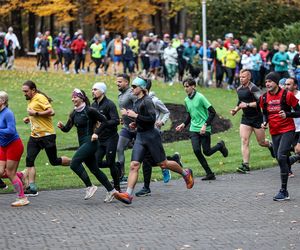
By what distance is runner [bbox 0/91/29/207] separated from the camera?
1357 centimetres

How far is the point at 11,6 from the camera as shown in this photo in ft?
169

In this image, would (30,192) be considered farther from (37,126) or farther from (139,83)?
(139,83)

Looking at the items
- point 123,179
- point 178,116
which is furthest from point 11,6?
point 123,179

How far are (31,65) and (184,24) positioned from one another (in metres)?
17.0

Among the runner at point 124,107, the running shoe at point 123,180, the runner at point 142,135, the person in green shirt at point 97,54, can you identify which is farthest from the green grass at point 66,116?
the runner at point 142,135

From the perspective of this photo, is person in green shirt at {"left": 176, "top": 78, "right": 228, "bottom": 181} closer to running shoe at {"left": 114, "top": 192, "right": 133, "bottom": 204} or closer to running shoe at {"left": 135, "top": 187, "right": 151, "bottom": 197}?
running shoe at {"left": 135, "top": 187, "right": 151, "bottom": 197}

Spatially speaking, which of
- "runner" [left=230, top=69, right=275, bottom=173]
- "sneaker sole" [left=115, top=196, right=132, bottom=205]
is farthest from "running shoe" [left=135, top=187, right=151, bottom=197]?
"runner" [left=230, top=69, right=275, bottom=173]

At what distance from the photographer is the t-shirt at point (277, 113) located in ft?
45.5

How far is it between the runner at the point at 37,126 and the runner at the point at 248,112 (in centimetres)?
356

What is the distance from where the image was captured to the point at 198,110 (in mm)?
16109

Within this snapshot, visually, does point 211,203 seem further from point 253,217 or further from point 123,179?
point 123,179

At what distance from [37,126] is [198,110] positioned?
9.83 feet

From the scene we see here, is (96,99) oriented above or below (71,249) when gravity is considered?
above

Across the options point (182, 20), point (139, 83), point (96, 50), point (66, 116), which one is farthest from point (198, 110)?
point (182, 20)
